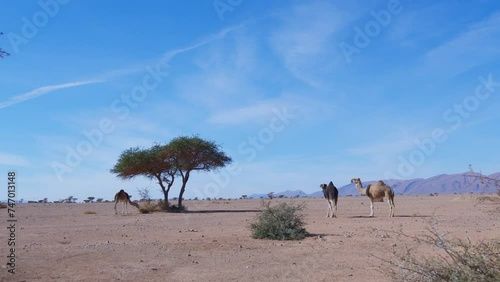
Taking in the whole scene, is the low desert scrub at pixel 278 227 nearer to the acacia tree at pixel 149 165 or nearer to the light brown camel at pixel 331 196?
the light brown camel at pixel 331 196

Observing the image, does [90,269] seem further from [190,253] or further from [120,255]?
[190,253]

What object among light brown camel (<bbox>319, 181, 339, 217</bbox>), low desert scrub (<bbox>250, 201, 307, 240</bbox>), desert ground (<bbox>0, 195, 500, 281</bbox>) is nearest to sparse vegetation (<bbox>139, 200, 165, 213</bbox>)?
light brown camel (<bbox>319, 181, 339, 217</bbox>)

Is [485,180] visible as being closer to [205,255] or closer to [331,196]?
[205,255]

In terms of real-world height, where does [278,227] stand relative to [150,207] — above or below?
below

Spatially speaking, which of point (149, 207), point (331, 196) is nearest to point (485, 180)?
point (331, 196)

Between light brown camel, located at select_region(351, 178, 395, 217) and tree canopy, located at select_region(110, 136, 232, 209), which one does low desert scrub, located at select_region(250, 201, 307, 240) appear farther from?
tree canopy, located at select_region(110, 136, 232, 209)

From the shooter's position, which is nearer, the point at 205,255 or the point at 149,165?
the point at 205,255

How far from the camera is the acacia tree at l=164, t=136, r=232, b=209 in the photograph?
3791 centimetres

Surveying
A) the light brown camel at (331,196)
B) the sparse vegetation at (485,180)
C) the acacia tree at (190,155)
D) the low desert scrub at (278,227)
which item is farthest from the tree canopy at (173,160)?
the sparse vegetation at (485,180)

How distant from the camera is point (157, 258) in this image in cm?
1279

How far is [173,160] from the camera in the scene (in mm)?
38219

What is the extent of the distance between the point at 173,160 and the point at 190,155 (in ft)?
4.18

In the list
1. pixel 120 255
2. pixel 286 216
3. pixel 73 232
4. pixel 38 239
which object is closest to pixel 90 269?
pixel 120 255

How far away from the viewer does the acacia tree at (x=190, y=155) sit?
1492 inches
